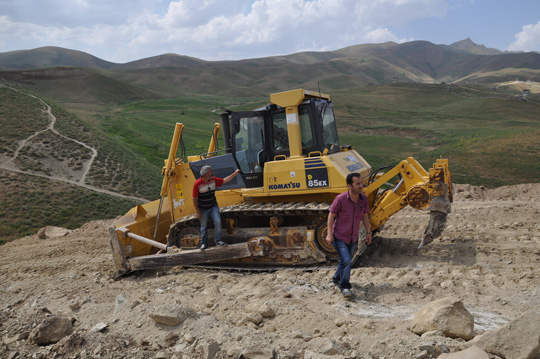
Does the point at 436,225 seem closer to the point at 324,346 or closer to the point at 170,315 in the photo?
the point at 324,346

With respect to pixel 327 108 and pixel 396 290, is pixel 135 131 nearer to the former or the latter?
pixel 327 108

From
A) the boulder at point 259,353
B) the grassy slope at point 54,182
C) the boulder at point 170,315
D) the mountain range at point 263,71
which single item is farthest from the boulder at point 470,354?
the mountain range at point 263,71

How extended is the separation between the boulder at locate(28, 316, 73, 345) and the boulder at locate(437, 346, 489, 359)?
14.4 ft

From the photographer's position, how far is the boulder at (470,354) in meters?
3.60

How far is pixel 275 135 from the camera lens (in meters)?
8.25

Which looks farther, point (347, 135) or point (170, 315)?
point (347, 135)

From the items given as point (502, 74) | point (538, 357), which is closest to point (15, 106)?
point (538, 357)

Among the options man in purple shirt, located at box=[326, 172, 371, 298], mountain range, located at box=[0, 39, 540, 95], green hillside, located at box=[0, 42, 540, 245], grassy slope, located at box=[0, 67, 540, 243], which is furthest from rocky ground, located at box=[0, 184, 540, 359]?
mountain range, located at box=[0, 39, 540, 95]

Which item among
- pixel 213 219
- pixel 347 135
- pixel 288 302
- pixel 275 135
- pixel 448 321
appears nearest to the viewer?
pixel 448 321

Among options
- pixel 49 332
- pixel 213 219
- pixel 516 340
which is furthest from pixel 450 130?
pixel 49 332

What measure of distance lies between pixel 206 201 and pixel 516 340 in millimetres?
5379

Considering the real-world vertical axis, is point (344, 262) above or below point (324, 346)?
Result: above

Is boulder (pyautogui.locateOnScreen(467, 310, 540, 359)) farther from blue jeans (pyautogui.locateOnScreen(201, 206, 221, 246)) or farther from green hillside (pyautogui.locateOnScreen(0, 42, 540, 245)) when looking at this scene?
green hillside (pyautogui.locateOnScreen(0, 42, 540, 245))

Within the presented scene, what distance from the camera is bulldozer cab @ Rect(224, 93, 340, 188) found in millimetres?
7938
